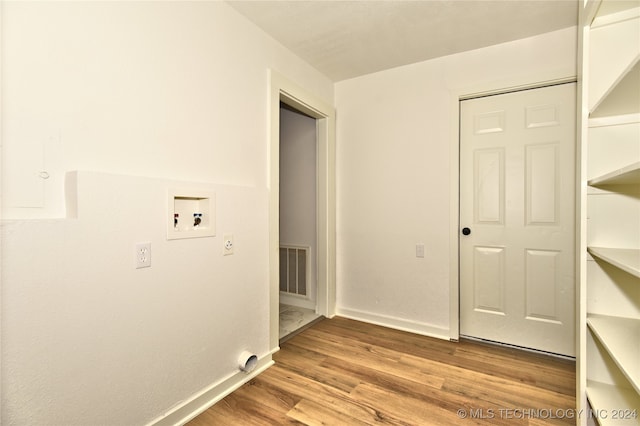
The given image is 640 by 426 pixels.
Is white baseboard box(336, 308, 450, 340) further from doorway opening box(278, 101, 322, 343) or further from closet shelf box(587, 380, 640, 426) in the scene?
closet shelf box(587, 380, 640, 426)

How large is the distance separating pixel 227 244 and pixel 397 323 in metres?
1.82

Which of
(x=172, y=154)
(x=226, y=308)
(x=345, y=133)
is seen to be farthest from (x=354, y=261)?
(x=172, y=154)

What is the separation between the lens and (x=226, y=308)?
194 centimetres

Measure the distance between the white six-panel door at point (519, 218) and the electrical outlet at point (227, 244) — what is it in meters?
1.92

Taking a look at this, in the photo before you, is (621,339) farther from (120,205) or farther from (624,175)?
(120,205)

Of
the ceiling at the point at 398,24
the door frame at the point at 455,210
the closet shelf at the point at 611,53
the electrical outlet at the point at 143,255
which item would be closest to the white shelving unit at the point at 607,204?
the closet shelf at the point at 611,53

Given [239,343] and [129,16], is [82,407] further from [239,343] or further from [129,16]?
[129,16]

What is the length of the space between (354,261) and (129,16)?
2.52m

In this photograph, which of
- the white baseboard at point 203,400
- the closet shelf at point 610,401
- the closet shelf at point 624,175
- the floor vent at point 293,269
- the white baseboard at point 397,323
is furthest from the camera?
the floor vent at point 293,269

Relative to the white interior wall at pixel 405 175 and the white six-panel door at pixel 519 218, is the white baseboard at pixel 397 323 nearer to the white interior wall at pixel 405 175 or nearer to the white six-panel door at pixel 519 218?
the white interior wall at pixel 405 175

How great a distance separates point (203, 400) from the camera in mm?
1779

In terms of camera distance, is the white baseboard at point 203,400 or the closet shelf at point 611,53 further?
the white baseboard at point 203,400

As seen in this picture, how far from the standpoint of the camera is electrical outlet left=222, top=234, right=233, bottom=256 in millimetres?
1928

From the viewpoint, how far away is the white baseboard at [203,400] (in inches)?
63.5
